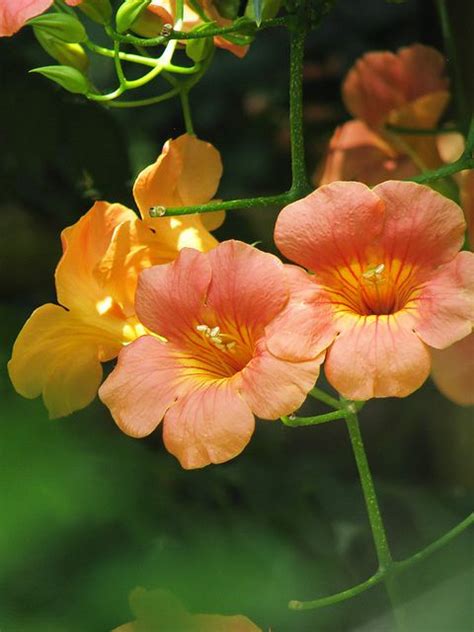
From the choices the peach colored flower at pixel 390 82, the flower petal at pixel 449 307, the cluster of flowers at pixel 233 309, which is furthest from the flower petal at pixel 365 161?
the flower petal at pixel 449 307

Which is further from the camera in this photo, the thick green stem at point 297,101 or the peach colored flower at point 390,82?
the peach colored flower at point 390,82

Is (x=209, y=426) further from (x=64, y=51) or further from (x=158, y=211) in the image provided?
(x=64, y=51)

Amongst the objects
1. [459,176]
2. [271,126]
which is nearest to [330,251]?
[459,176]

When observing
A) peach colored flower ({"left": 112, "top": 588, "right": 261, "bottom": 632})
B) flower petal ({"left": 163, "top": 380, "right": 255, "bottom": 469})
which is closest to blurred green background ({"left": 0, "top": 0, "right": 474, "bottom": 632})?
peach colored flower ({"left": 112, "top": 588, "right": 261, "bottom": 632})

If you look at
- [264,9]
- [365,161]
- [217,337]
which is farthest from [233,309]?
[365,161]

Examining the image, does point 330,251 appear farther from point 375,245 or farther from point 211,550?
point 211,550

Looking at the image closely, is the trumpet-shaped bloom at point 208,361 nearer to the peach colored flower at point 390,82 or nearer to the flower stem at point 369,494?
the flower stem at point 369,494
